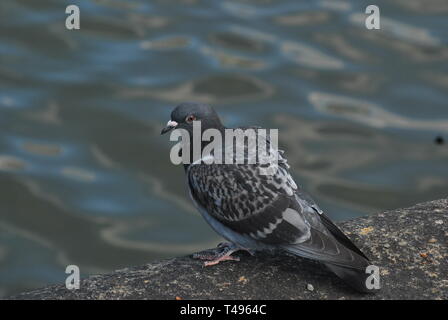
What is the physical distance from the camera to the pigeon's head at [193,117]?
252 inches

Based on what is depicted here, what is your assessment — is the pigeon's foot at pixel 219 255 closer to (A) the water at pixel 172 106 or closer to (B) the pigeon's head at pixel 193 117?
(B) the pigeon's head at pixel 193 117

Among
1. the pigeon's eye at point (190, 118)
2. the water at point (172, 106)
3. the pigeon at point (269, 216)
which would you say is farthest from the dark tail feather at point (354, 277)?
the water at point (172, 106)

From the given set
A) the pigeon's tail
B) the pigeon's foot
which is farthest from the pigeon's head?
the pigeon's tail

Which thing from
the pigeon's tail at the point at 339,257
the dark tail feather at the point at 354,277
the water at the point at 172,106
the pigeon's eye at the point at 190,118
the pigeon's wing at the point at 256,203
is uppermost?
the water at the point at 172,106

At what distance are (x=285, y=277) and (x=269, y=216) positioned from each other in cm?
45

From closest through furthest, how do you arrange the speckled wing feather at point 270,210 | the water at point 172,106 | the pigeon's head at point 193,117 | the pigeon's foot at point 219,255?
1. the speckled wing feather at point 270,210
2. the pigeon's foot at point 219,255
3. the pigeon's head at point 193,117
4. the water at point 172,106

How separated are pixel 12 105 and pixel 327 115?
A: 14.5 feet

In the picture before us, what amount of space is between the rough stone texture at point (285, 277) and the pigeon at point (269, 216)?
137 mm

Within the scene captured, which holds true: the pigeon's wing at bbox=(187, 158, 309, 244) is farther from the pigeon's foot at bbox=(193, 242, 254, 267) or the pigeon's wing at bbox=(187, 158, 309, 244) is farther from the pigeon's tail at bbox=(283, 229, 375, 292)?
the pigeon's foot at bbox=(193, 242, 254, 267)

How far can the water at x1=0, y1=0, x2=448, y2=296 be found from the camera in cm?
1055

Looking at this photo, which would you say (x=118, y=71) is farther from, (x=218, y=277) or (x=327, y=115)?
(x=218, y=277)

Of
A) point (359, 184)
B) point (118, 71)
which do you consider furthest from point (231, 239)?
point (118, 71)

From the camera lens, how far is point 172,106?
12344 mm
